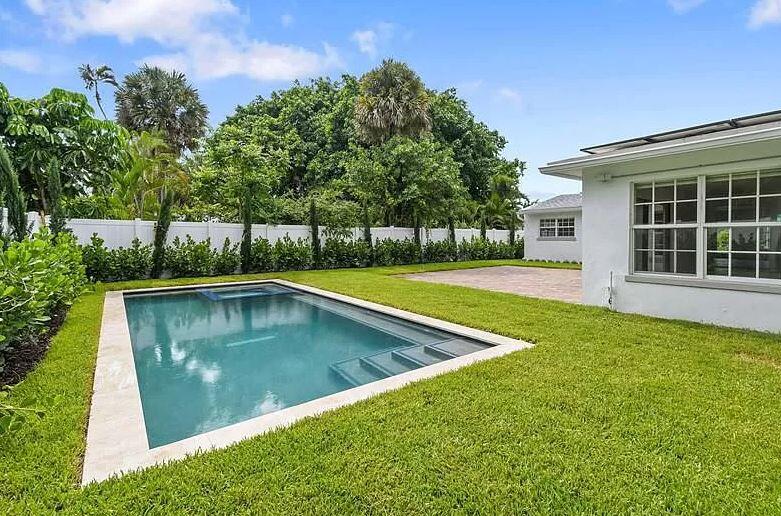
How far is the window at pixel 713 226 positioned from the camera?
6.45 metres

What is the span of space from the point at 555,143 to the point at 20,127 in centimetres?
1986

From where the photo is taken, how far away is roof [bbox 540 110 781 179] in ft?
19.3

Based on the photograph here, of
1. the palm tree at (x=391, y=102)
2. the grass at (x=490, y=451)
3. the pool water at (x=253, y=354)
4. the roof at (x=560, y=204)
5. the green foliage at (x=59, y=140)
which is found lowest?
the pool water at (x=253, y=354)

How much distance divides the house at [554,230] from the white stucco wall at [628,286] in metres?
14.3

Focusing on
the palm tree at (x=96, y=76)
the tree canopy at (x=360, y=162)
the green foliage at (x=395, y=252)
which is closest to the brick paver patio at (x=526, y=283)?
the green foliage at (x=395, y=252)

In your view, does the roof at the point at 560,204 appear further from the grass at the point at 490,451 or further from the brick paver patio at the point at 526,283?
the grass at the point at 490,451

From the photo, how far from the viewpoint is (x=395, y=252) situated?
20062mm

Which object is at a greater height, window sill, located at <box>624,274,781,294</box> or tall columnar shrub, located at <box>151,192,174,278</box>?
tall columnar shrub, located at <box>151,192,174,278</box>

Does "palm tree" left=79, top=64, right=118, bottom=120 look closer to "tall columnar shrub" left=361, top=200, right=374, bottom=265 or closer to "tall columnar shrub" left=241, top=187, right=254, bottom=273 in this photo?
"tall columnar shrub" left=241, top=187, right=254, bottom=273

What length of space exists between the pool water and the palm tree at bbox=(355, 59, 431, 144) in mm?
11557

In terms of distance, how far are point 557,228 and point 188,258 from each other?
18.1 meters

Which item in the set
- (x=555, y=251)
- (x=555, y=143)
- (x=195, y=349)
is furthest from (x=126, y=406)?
(x=555, y=251)

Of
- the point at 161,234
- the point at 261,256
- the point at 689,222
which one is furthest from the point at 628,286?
the point at 161,234

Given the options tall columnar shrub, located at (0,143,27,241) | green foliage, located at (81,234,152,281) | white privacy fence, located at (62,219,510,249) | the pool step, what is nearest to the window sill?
the pool step
